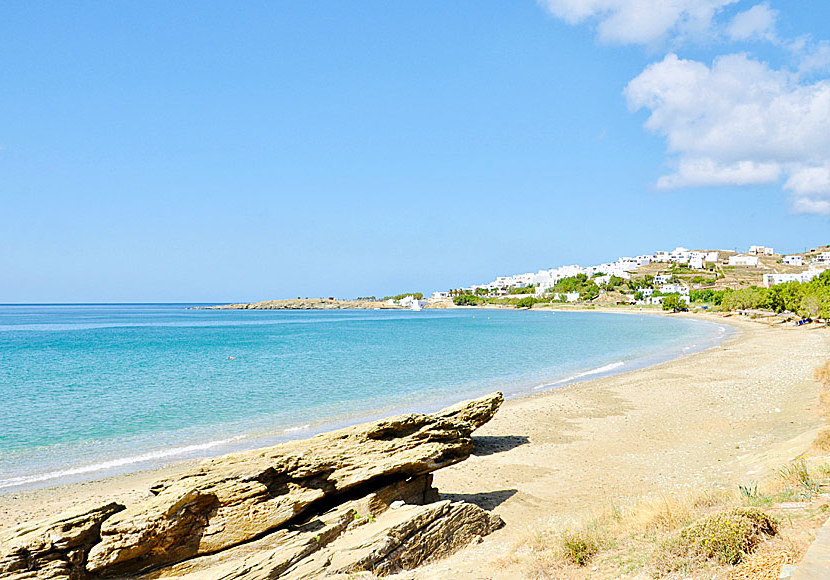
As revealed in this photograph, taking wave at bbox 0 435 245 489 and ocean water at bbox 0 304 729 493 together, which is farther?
ocean water at bbox 0 304 729 493

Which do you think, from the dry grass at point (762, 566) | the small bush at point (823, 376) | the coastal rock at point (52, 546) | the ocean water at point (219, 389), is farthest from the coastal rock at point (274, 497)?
the small bush at point (823, 376)

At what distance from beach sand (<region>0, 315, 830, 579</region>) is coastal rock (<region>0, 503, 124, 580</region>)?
4405mm

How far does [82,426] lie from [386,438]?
1593 cm

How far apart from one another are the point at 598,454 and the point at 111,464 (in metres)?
14.0

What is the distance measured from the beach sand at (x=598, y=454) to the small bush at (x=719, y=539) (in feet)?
6.71

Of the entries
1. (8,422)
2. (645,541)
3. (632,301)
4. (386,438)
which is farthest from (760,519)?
(632,301)

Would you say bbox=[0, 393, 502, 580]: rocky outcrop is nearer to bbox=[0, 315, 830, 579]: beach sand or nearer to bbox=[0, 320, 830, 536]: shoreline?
bbox=[0, 315, 830, 579]: beach sand

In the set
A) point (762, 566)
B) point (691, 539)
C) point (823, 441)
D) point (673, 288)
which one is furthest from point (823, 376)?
point (673, 288)

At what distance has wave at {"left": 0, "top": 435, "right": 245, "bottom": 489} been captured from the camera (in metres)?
14.5

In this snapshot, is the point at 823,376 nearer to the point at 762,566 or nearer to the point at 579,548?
the point at 579,548

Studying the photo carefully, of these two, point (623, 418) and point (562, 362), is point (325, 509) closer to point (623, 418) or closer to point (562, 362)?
point (623, 418)

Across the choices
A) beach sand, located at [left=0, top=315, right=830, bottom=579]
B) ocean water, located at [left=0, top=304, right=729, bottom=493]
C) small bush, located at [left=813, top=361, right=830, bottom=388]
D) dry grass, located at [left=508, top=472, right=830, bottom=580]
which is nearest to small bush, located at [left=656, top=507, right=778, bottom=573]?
dry grass, located at [left=508, top=472, right=830, bottom=580]

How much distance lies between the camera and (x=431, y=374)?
35.2m

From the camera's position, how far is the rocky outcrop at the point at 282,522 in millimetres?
6824
